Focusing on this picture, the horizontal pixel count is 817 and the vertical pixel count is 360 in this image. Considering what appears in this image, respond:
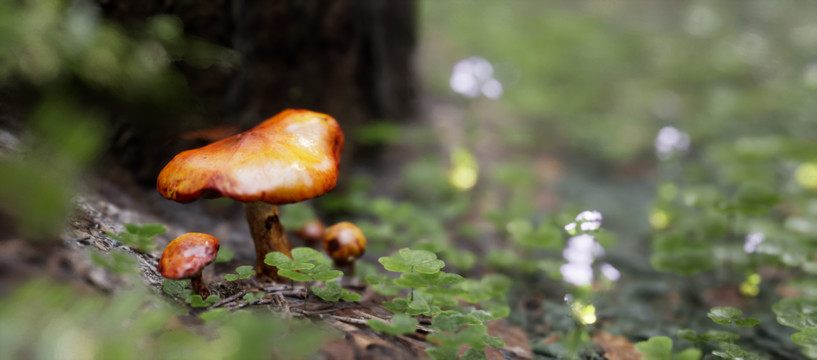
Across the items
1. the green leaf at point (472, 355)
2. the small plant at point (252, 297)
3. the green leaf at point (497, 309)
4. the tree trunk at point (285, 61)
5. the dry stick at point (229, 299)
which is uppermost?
the tree trunk at point (285, 61)

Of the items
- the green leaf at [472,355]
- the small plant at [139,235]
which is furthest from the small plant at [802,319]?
the small plant at [139,235]

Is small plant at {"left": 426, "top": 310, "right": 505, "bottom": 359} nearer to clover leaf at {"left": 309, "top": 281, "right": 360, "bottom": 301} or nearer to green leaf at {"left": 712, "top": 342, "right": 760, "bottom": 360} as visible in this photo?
clover leaf at {"left": 309, "top": 281, "right": 360, "bottom": 301}

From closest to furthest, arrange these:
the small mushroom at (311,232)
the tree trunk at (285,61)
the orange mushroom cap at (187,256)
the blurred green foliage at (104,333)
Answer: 1. the blurred green foliage at (104,333)
2. the orange mushroom cap at (187,256)
3. the tree trunk at (285,61)
4. the small mushroom at (311,232)

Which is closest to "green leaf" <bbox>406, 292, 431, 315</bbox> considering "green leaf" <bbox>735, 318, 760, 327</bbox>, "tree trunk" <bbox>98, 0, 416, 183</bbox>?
"green leaf" <bbox>735, 318, 760, 327</bbox>

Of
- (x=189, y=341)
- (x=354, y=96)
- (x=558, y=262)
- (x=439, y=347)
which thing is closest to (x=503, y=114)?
(x=354, y=96)

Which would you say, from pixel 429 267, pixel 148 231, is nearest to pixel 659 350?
pixel 429 267

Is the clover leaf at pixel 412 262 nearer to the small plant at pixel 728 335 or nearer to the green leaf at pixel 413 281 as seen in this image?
the green leaf at pixel 413 281

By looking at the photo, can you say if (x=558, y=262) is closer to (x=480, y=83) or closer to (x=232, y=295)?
(x=232, y=295)
